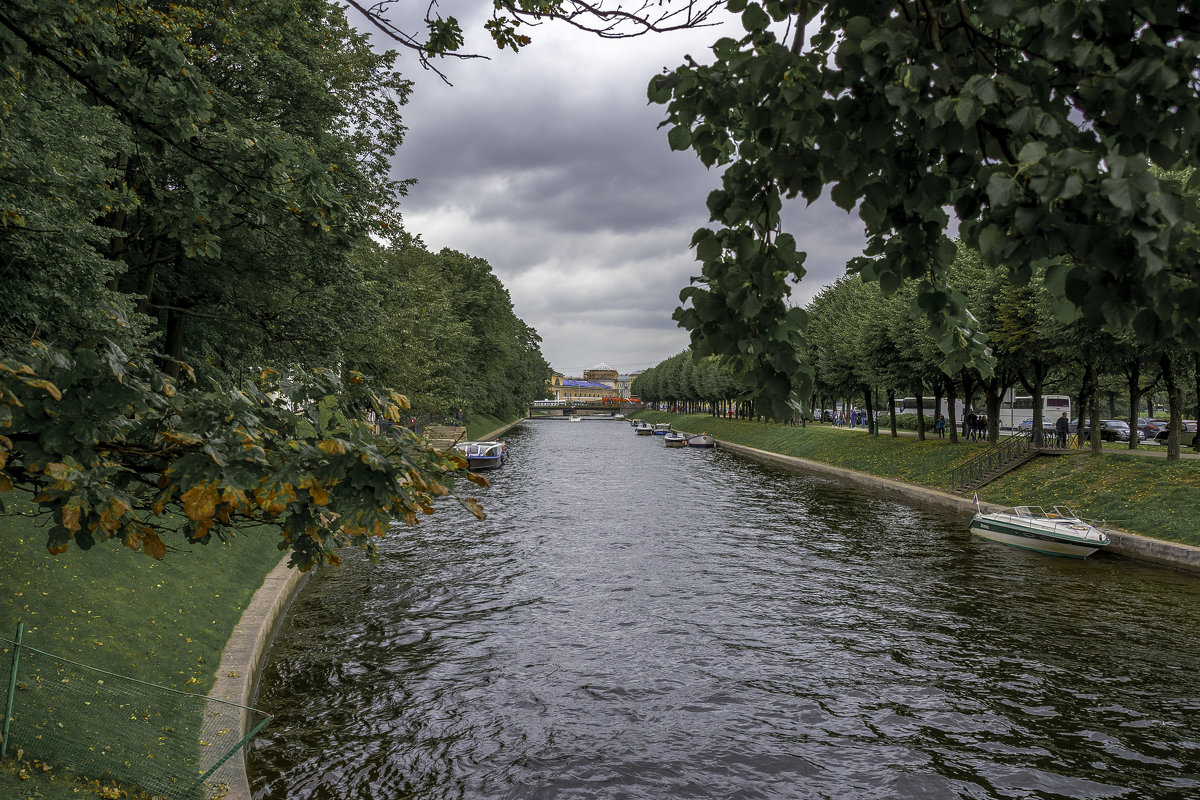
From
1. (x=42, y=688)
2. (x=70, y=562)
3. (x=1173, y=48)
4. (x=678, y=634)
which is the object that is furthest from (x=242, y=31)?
(x=1173, y=48)

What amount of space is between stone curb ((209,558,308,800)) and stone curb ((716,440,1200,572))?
67.8 ft

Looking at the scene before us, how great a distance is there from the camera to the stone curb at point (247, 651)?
7.47 meters

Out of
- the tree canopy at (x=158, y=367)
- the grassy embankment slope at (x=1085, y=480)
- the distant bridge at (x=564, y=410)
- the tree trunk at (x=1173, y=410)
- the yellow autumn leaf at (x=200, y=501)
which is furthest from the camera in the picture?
the distant bridge at (x=564, y=410)

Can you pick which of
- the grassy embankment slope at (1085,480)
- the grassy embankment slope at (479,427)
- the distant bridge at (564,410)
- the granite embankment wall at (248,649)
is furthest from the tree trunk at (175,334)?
the distant bridge at (564,410)

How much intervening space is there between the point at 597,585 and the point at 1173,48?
53.0 feet

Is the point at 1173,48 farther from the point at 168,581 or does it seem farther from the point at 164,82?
→ the point at 168,581

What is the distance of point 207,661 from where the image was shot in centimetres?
1013

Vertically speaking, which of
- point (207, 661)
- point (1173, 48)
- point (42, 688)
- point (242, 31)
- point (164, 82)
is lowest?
point (207, 661)

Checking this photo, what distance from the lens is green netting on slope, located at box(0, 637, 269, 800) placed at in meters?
6.33

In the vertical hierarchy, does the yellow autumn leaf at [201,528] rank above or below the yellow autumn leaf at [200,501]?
below

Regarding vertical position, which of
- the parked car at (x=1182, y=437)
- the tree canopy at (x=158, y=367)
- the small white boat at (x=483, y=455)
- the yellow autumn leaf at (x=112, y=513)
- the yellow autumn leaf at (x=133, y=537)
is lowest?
the small white boat at (x=483, y=455)

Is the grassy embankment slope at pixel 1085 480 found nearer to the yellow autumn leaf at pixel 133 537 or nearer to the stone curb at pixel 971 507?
the stone curb at pixel 971 507

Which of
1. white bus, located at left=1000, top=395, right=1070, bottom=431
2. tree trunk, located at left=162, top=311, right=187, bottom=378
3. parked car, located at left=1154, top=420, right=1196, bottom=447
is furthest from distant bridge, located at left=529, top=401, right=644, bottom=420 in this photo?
tree trunk, located at left=162, top=311, right=187, bottom=378

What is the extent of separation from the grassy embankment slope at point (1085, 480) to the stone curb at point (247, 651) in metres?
21.8
